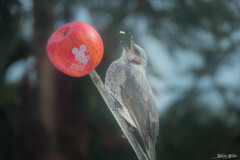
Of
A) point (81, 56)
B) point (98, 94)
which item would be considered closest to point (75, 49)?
point (81, 56)

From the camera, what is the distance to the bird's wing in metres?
0.48

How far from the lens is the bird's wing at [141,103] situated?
0.48m

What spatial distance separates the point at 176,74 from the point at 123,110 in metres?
1.67

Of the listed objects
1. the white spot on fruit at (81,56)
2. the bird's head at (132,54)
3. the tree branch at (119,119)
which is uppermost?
the white spot on fruit at (81,56)

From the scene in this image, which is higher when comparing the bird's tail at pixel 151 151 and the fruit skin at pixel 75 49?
the fruit skin at pixel 75 49

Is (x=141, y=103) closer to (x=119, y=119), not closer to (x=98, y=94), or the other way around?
(x=119, y=119)

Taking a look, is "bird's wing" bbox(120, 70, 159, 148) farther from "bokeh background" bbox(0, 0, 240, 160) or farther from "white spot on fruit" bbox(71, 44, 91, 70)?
"bokeh background" bbox(0, 0, 240, 160)

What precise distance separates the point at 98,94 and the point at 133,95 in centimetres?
104

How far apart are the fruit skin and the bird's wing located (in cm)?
8

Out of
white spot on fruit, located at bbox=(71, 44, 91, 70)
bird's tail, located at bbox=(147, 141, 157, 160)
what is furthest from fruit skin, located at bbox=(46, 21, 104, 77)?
bird's tail, located at bbox=(147, 141, 157, 160)

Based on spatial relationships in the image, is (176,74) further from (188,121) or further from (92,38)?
(92,38)

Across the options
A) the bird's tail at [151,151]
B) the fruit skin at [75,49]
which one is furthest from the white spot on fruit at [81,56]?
the bird's tail at [151,151]

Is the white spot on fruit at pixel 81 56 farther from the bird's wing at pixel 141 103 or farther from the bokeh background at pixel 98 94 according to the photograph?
the bokeh background at pixel 98 94

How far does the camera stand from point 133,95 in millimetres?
490
